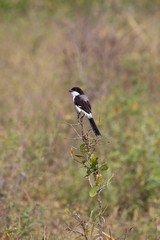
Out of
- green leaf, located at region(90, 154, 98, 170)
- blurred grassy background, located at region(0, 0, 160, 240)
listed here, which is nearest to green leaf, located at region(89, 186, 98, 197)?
green leaf, located at region(90, 154, 98, 170)

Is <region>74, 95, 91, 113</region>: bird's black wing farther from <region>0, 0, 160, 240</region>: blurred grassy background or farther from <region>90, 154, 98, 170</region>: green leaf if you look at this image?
<region>90, 154, 98, 170</region>: green leaf

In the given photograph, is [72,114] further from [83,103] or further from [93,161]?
Answer: [93,161]

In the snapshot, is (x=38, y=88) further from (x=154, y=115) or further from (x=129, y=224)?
(x=129, y=224)

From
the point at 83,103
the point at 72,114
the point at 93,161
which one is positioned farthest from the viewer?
the point at 72,114

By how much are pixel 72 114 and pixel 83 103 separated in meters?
2.89

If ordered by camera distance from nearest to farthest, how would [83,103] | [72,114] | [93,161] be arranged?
[93,161] → [83,103] → [72,114]

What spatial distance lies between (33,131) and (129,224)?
1.65 m

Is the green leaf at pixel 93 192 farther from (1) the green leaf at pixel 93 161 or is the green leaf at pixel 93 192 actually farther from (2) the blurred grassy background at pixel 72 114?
(2) the blurred grassy background at pixel 72 114

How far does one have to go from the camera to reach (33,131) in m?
6.50

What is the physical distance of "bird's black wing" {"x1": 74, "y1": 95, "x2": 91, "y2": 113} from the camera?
4.32 meters

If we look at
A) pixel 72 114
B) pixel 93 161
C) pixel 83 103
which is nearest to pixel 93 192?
pixel 93 161

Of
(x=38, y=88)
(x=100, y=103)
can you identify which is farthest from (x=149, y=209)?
(x=38, y=88)

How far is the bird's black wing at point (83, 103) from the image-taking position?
432 centimetres

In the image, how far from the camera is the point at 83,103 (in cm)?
434
